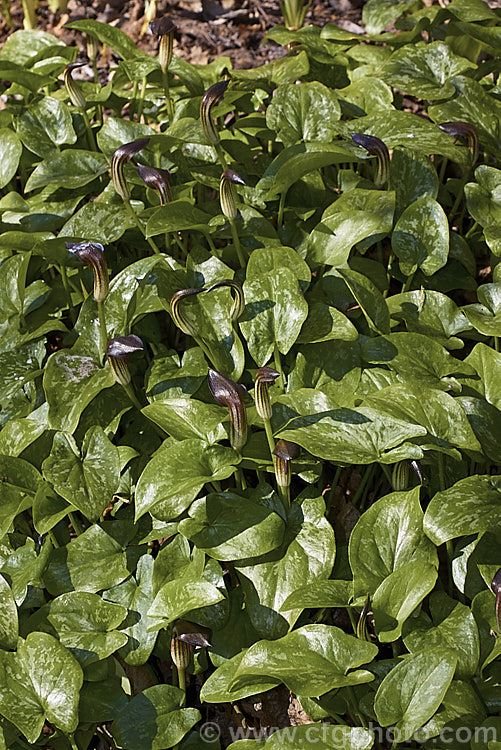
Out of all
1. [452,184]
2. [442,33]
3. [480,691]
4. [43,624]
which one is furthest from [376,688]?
[442,33]

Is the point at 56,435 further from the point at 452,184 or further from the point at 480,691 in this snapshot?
the point at 452,184

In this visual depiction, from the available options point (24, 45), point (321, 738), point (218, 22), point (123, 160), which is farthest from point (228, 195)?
point (218, 22)

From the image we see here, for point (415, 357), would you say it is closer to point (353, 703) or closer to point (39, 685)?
point (353, 703)

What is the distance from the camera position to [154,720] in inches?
54.9

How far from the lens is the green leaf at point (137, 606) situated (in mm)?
1471

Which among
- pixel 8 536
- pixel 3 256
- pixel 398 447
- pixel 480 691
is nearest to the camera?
pixel 480 691

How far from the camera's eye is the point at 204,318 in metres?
1.68

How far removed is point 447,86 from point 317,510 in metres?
1.39

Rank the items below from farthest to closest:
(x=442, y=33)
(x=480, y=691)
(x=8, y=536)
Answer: (x=442, y=33) → (x=8, y=536) → (x=480, y=691)

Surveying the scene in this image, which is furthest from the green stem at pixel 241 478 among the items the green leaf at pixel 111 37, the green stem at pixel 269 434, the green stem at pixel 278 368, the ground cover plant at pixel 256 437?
the green leaf at pixel 111 37

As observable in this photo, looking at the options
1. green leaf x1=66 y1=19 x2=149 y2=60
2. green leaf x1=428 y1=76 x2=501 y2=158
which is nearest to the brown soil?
green leaf x1=66 y1=19 x2=149 y2=60

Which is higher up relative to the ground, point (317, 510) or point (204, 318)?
point (204, 318)

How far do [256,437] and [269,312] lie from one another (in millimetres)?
296

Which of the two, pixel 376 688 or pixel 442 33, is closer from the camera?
pixel 376 688
